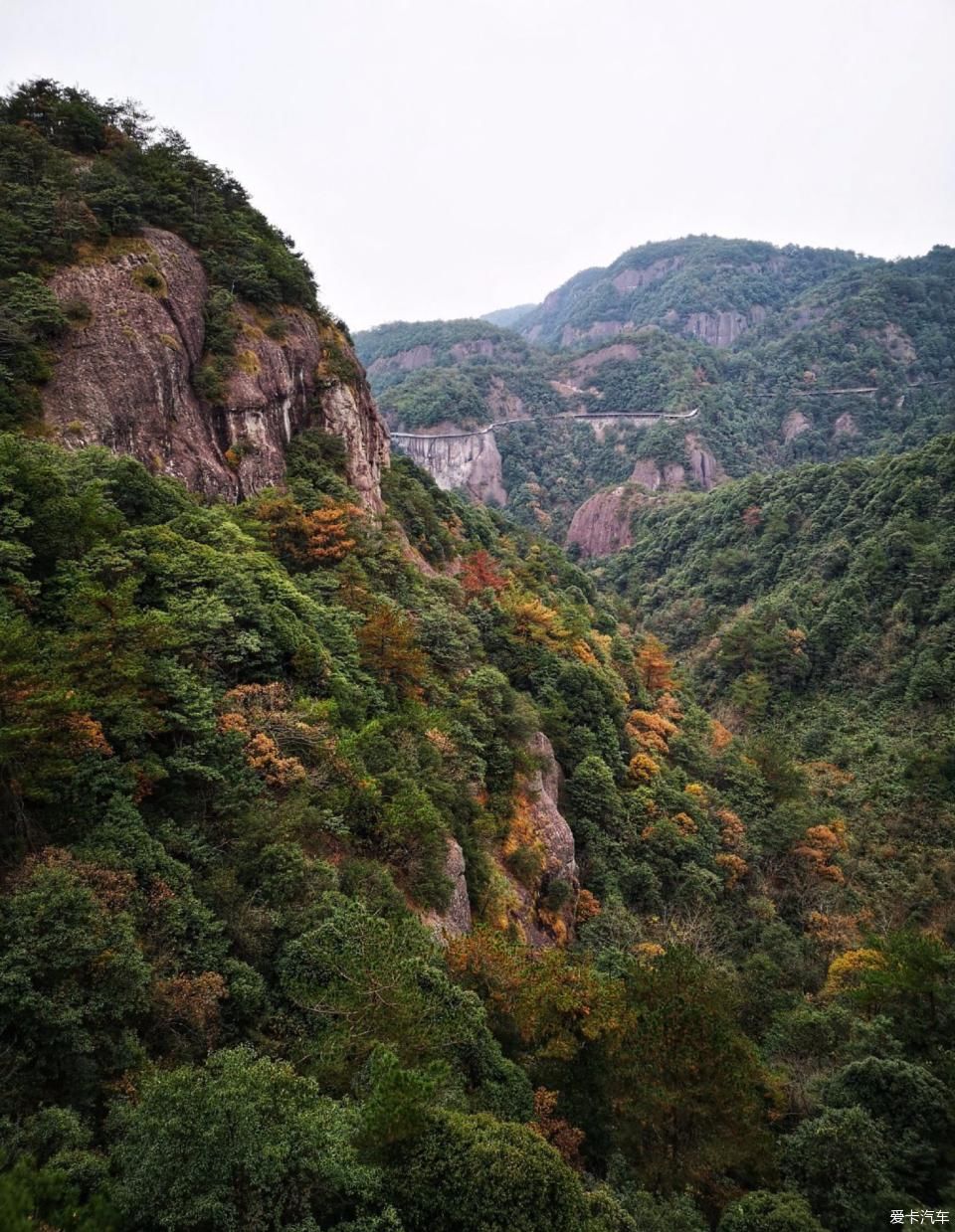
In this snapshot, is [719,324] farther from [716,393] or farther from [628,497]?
[628,497]

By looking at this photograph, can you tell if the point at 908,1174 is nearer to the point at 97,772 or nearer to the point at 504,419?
the point at 97,772

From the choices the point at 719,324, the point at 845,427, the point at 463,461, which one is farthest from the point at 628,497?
the point at 719,324

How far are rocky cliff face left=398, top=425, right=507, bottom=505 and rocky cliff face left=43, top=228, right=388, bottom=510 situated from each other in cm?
7740

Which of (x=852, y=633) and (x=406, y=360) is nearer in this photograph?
(x=852, y=633)

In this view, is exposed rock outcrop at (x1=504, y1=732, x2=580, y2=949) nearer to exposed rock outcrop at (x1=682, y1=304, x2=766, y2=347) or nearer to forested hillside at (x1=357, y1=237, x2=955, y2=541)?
forested hillside at (x1=357, y1=237, x2=955, y2=541)

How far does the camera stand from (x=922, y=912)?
2623 centimetres

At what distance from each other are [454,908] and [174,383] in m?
21.9

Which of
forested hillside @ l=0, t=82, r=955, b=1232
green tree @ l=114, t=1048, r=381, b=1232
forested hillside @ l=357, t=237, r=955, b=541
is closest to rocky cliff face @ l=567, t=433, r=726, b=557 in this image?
forested hillside @ l=357, t=237, r=955, b=541

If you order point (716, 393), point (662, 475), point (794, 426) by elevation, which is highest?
point (716, 393)

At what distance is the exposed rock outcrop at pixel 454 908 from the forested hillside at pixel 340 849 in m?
0.15

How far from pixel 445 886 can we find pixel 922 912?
68.7 ft

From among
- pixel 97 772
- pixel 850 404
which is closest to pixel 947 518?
pixel 97 772

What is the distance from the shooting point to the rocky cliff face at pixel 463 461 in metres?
112

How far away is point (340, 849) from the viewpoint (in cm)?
1534
